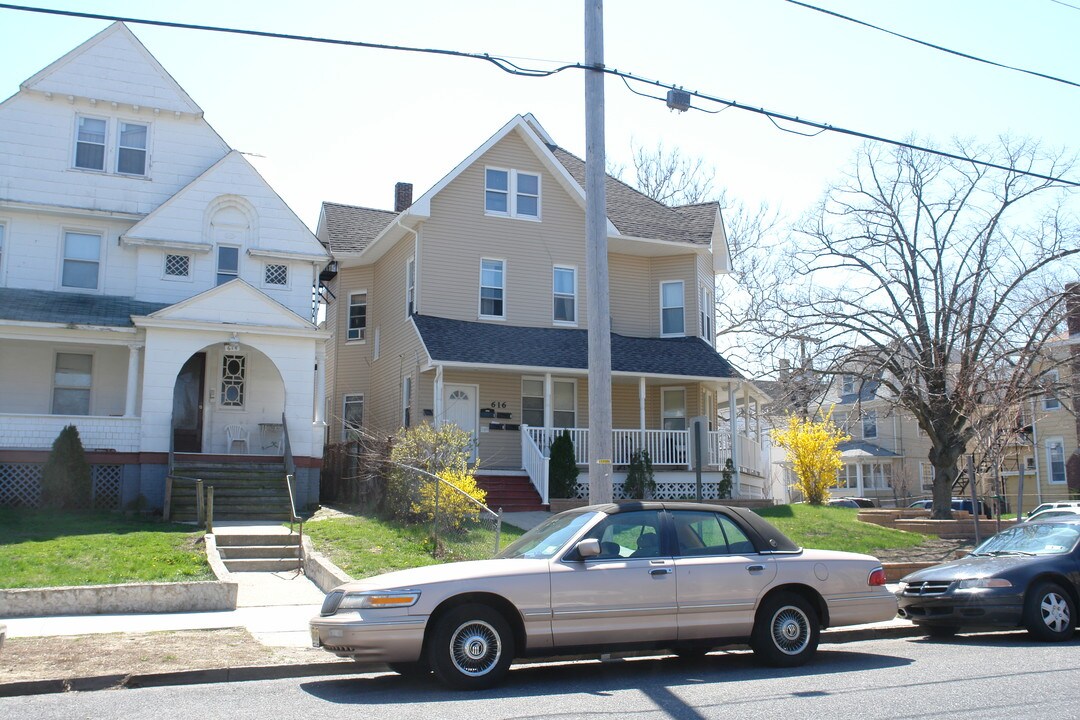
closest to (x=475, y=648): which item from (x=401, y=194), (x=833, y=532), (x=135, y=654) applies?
(x=135, y=654)

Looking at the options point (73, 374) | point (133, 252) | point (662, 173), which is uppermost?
point (662, 173)

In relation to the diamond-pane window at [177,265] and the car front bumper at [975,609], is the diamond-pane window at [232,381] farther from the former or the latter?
the car front bumper at [975,609]

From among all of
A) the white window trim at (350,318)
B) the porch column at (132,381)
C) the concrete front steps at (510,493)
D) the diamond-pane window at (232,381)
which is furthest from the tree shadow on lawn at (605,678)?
the white window trim at (350,318)

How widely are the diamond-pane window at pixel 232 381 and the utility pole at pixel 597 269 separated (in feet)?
46.9

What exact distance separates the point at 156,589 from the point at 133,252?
13401 millimetres

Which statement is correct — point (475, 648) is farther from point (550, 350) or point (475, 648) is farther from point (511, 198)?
point (511, 198)

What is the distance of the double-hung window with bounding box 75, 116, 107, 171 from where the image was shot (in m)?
23.6

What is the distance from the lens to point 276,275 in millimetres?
24500

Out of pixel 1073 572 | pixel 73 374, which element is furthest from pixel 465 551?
pixel 73 374

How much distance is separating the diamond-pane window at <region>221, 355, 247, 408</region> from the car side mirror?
17152 mm

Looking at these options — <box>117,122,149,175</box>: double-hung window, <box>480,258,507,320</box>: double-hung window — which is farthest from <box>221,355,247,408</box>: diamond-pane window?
<box>480,258,507,320</box>: double-hung window

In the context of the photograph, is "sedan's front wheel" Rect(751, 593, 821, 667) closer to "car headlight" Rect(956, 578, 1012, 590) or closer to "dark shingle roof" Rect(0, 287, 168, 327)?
"car headlight" Rect(956, 578, 1012, 590)

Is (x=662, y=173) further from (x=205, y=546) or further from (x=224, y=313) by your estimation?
(x=205, y=546)

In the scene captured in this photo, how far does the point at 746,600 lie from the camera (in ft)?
30.4
